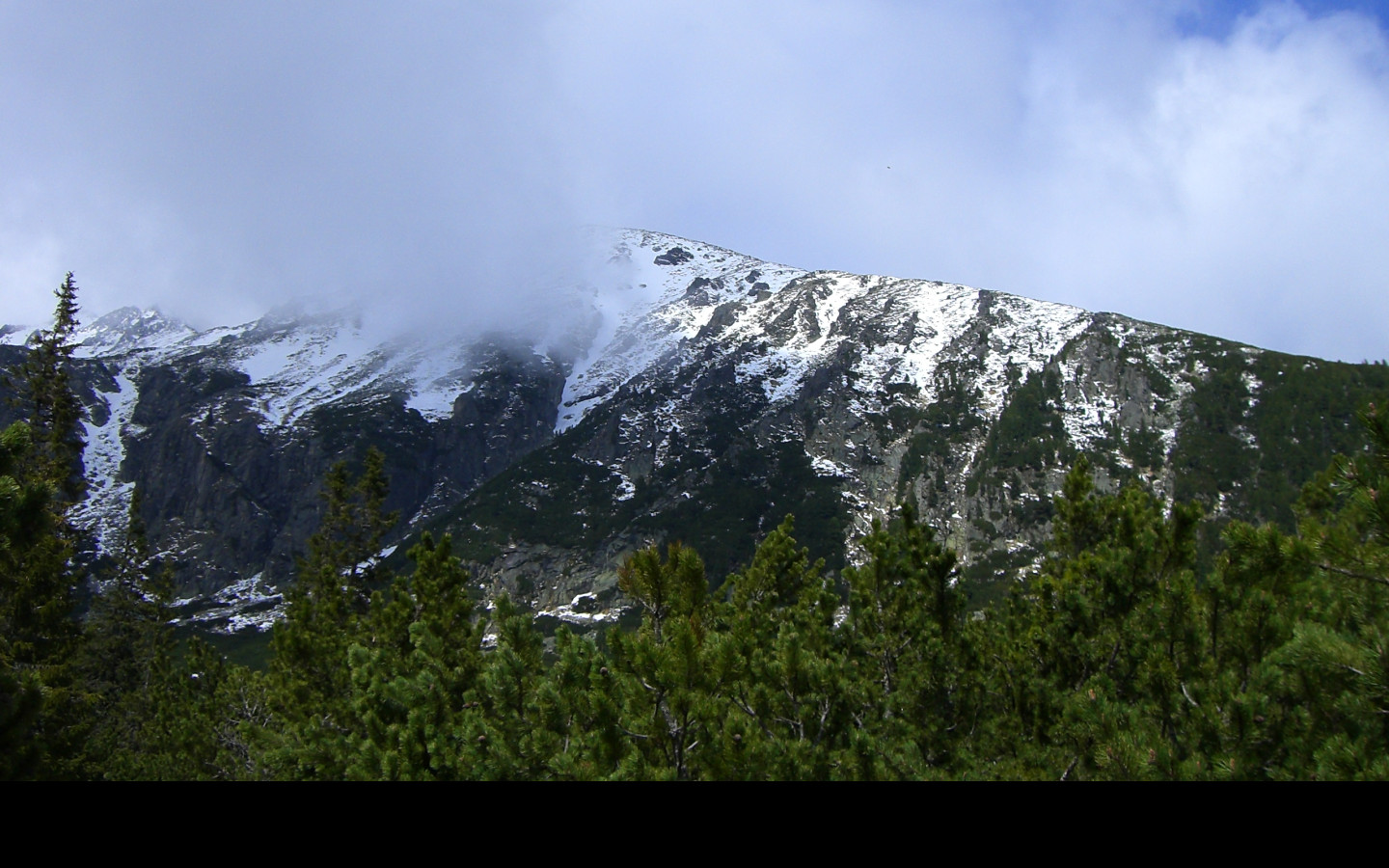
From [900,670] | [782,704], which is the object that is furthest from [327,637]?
[900,670]

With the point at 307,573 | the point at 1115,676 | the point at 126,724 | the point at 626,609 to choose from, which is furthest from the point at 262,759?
the point at 626,609

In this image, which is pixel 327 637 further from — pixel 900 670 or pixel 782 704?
pixel 900 670

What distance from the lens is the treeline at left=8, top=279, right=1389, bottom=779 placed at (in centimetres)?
700

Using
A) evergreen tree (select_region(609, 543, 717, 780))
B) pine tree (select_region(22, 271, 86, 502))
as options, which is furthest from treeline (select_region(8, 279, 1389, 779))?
pine tree (select_region(22, 271, 86, 502))

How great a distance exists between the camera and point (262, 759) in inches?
563

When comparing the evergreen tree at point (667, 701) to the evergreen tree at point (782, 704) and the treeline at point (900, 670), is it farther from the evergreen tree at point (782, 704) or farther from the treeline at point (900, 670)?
the evergreen tree at point (782, 704)

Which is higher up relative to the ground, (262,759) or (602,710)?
(602,710)

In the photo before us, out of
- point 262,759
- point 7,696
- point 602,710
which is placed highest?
point 602,710

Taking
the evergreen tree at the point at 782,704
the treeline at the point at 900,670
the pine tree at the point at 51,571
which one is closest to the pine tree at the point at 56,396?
the pine tree at the point at 51,571

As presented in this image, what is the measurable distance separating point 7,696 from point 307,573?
33.8 meters
